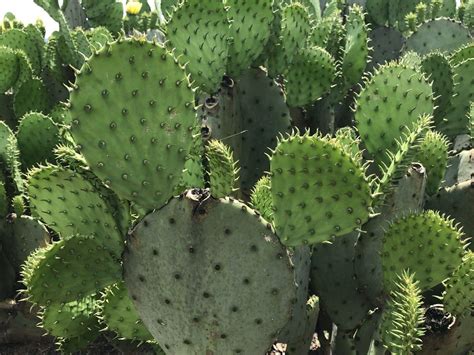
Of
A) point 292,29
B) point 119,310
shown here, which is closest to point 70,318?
point 119,310

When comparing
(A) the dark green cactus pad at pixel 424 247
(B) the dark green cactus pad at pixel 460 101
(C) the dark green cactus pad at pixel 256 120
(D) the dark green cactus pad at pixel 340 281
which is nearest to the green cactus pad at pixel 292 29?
(C) the dark green cactus pad at pixel 256 120

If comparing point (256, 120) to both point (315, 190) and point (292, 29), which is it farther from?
point (315, 190)

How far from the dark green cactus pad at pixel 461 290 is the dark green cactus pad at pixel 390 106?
49 cm

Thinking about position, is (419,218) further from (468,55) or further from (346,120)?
(346,120)

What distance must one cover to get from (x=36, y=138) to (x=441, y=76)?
2.11 meters

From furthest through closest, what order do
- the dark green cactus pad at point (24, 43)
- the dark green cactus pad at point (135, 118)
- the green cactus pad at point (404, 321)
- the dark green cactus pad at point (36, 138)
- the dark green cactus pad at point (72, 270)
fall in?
the dark green cactus pad at point (24, 43), the dark green cactus pad at point (36, 138), the dark green cactus pad at point (72, 270), the green cactus pad at point (404, 321), the dark green cactus pad at point (135, 118)

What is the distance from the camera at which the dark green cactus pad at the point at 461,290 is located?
1816 millimetres

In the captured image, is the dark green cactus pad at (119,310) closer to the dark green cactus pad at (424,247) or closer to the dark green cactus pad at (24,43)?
the dark green cactus pad at (424,247)

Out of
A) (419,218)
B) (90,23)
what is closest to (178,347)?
(419,218)

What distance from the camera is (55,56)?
4141 millimetres

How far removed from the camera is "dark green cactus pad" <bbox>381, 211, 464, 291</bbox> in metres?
1.80

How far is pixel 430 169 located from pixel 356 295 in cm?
59

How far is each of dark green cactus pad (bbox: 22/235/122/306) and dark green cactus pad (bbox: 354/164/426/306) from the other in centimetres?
92

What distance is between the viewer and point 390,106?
81.6 inches
